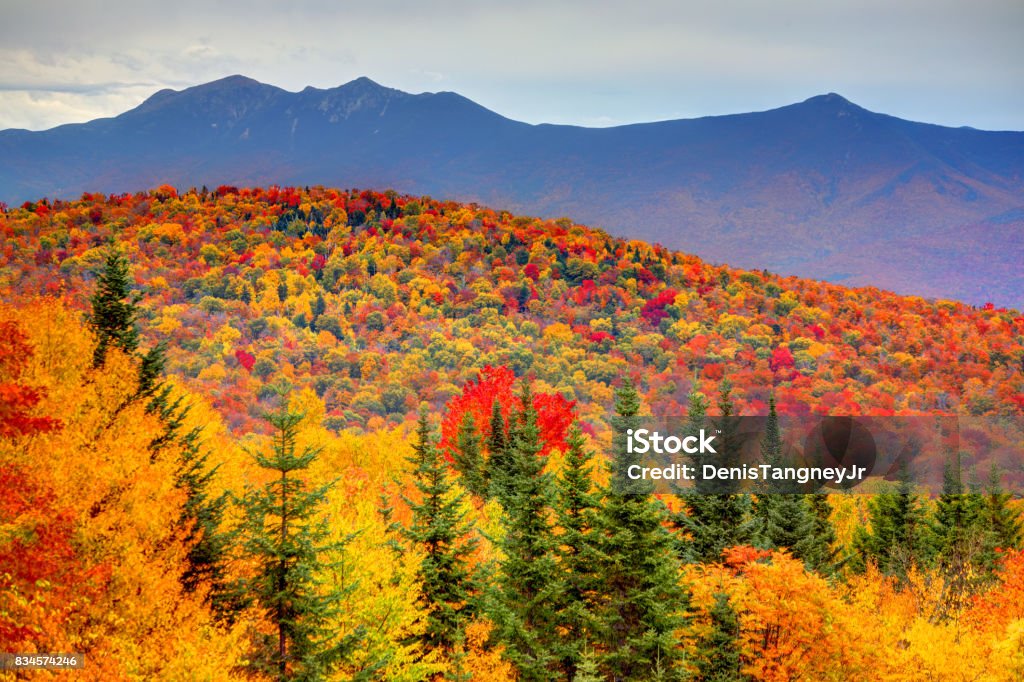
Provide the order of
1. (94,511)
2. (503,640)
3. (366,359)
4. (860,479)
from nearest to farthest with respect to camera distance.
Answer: (94,511), (503,640), (860,479), (366,359)

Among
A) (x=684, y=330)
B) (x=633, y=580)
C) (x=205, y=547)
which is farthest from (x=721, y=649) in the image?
(x=684, y=330)

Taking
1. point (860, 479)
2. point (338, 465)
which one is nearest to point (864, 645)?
point (338, 465)

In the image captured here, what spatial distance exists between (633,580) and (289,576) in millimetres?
13050

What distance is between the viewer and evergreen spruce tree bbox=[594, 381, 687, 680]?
32125 millimetres

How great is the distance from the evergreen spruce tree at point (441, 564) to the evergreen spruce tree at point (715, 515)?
9864 millimetres

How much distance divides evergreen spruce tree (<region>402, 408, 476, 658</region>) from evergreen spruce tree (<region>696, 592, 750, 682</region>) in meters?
8.79

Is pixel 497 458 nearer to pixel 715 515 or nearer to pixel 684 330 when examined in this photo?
pixel 715 515

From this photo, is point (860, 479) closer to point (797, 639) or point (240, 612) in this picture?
point (797, 639)

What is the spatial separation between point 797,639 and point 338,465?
142 ft

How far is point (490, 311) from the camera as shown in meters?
188

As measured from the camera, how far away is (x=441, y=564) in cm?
3212

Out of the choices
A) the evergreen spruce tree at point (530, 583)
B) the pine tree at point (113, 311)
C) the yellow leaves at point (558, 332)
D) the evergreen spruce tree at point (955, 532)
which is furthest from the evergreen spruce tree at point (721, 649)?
the yellow leaves at point (558, 332)

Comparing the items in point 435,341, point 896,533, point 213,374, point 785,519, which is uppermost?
point 785,519

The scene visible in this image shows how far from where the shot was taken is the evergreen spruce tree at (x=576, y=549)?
3253 cm
